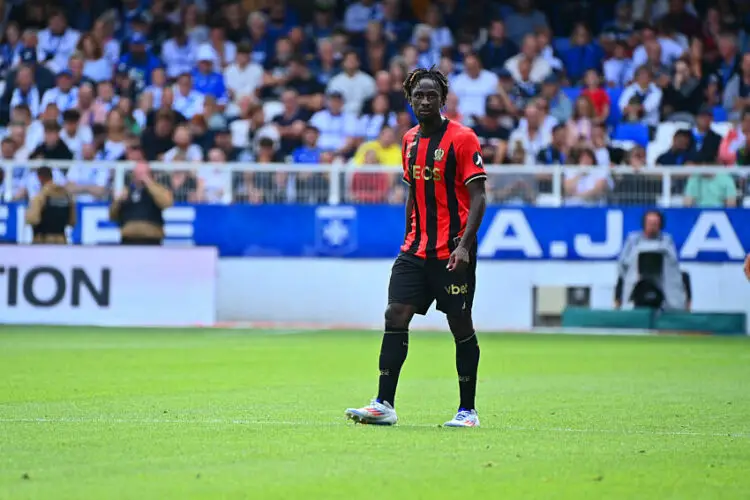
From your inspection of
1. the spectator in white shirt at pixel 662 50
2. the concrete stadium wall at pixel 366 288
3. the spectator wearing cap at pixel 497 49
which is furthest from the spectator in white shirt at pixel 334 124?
the spectator in white shirt at pixel 662 50

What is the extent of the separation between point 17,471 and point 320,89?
19486 millimetres

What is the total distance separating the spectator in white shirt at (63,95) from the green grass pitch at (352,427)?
9.76 meters

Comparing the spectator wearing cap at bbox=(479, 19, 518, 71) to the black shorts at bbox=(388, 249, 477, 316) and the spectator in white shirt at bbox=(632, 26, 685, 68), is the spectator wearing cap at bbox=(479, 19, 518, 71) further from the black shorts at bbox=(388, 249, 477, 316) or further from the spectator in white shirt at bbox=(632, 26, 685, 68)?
the black shorts at bbox=(388, 249, 477, 316)

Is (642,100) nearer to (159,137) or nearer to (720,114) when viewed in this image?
(720,114)

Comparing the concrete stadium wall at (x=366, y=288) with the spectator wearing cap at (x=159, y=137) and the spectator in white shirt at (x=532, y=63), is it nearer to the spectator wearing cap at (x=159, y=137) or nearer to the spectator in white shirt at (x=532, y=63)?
the spectator wearing cap at (x=159, y=137)

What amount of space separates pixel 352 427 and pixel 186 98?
1777 centimetres

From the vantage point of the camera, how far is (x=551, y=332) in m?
22.1

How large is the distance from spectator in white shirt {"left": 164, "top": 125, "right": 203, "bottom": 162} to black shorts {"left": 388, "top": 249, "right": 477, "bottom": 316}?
15208 millimetres

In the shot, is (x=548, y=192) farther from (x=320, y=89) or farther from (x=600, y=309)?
(x=320, y=89)

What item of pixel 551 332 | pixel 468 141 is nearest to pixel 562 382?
pixel 468 141

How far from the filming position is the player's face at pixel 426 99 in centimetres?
932

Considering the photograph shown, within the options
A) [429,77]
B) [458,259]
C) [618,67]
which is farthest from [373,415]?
[618,67]

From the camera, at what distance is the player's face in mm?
9320

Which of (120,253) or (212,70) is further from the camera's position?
(212,70)
